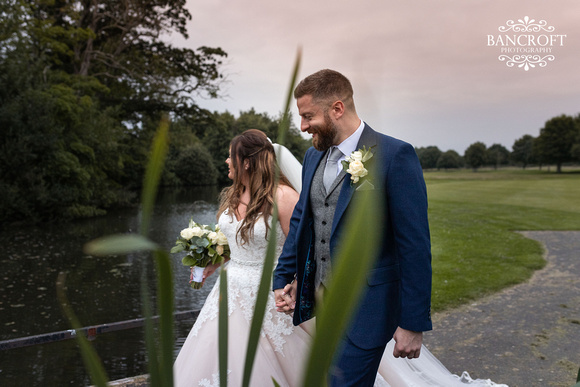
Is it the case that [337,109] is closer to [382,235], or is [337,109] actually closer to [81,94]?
[382,235]

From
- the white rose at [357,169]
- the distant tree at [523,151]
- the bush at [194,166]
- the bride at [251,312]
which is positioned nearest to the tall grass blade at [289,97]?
the white rose at [357,169]

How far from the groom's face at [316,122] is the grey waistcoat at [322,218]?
221 millimetres

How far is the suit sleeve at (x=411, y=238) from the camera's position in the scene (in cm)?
247

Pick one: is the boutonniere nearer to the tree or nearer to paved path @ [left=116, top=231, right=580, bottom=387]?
paved path @ [left=116, top=231, right=580, bottom=387]

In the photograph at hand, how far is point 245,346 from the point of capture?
3766mm

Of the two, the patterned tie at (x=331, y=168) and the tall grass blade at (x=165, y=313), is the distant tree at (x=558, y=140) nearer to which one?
the patterned tie at (x=331, y=168)

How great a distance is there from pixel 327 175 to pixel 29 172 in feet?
60.9

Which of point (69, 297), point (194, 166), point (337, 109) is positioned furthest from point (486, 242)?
point (194, 166)

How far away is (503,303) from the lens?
284 inches

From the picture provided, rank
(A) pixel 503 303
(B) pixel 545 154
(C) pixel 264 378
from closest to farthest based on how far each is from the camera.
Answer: (C) pixel 264 378 < (A) pixel 503 303 < (B) pixel 545 154

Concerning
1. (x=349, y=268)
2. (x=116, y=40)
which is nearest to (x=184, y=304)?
(x=349, y=268)

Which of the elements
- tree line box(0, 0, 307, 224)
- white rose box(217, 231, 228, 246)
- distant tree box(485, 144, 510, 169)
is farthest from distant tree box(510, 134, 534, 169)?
white rose box(217, 231, 228, 246)

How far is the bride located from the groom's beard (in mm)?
1078

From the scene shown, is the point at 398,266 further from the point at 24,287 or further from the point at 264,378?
the point at 24,287
